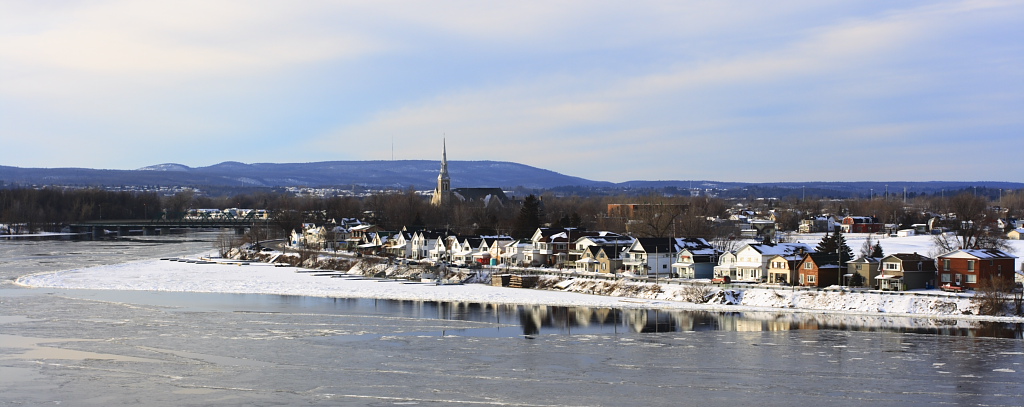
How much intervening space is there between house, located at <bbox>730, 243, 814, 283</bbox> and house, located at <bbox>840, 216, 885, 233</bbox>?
40667 mm

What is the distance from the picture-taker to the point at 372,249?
5484cm

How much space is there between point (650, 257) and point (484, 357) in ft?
68.9

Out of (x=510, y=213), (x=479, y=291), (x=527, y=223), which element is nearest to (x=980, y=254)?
(x=479, y=291)

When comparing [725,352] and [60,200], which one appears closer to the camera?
[725,352]

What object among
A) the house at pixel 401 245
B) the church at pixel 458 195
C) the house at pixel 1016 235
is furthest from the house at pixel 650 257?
the church at pixel 458 195

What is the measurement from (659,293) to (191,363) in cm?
1754

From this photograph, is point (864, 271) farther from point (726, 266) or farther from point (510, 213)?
point (510, 213)

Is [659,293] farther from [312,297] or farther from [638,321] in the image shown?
[312,297]

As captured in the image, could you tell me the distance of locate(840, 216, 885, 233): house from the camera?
75.2 metres

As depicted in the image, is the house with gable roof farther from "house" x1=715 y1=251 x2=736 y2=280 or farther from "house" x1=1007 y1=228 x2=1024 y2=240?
"house" x1=1007 y1=228 x2=1024 y2=240

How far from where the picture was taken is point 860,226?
75.9m

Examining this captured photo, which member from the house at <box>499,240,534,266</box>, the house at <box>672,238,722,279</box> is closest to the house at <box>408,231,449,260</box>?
the house at <box>499,240,534,266</box>

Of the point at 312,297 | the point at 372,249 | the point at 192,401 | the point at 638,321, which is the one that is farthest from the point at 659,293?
the point at 372,249

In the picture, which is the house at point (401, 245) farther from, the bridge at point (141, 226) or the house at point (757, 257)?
the bridge at point (141, 226)
